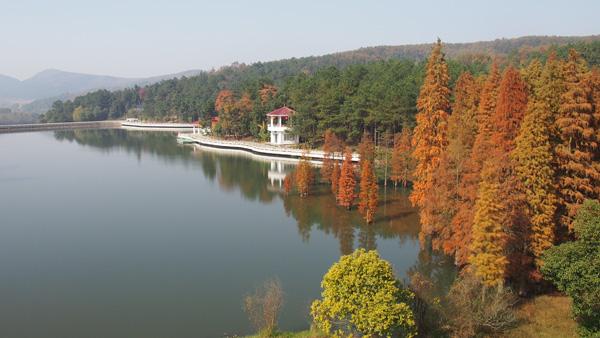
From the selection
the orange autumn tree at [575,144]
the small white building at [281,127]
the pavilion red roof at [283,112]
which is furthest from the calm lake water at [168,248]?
the pavilion red roof at [283,112]

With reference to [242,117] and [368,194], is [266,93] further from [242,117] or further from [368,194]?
[368,194]

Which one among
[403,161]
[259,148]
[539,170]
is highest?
[539,170]

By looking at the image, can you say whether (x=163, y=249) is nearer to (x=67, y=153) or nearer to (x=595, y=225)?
(x=595, y=225)

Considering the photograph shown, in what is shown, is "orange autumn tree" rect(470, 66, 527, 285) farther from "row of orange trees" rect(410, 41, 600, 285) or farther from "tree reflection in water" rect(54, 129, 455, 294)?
"tree reflection in water" rect(54, 129, 455, 294)

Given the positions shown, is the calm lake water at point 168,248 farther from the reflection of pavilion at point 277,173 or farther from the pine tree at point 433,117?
the pine tree at point 433,117

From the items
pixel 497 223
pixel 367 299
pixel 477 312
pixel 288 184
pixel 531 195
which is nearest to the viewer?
pixel 367 299

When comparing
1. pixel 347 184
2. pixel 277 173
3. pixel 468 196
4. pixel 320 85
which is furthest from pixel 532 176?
pixel 320 85

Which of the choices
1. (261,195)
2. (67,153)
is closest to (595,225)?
(261,195)
